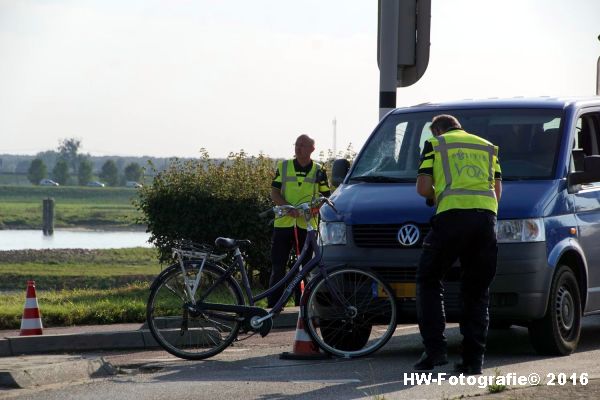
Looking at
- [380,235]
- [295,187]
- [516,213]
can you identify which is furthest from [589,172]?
[295,187]

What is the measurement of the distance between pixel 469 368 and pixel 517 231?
1.37 m

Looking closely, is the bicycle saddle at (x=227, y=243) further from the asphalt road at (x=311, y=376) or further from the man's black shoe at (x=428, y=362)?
the man's black shoe at (x=428, y=362)

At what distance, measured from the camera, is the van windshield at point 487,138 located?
38.8 ft

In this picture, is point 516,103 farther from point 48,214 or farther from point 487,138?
point 48,214

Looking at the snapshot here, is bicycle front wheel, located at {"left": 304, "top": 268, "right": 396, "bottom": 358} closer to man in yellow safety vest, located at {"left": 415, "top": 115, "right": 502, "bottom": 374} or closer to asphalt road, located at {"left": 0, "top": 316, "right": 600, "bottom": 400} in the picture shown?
asphalt road, located at {"left": 0, "top": 316, "right": 600, "bottom": 400}

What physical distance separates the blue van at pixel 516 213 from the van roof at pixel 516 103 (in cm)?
2

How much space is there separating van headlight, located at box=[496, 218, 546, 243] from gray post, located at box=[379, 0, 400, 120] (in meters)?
4.62

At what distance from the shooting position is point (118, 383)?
10070 mm

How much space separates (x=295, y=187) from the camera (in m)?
14.3

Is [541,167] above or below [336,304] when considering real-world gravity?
above

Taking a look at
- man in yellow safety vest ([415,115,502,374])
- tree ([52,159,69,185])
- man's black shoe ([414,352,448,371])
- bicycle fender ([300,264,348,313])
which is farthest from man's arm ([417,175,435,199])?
tree ([52,159,69,185])

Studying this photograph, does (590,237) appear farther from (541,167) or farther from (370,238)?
(370,238)

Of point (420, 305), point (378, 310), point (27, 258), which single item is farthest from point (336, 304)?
→ point (27, 258)

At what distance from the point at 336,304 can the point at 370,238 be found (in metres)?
0.59
